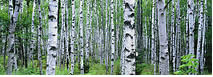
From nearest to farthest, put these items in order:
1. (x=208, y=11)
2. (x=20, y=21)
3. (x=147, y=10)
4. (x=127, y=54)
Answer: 1. (x=127, y=54)
2. (x=20, y=21)
3. (x=208, y=11)
4. (x=147, y=10)

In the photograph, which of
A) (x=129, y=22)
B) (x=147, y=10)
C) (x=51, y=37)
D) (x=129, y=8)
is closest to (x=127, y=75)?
(x=129, y=22)

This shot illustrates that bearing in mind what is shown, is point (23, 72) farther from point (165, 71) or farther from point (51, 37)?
point (165, 71)

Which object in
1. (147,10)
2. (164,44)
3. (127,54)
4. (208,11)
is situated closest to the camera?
(127,54)

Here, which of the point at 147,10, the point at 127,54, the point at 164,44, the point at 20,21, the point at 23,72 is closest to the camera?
the point at 127,54

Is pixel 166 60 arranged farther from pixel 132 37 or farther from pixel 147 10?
pixel 147 10

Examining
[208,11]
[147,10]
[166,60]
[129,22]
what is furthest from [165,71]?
[147,10]

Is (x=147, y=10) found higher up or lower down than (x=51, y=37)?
higher up

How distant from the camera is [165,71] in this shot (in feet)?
12.3

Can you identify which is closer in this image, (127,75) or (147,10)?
(127,75)

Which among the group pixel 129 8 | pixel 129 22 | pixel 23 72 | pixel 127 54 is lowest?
pixel 23 72

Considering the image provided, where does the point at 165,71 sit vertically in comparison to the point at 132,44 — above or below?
below

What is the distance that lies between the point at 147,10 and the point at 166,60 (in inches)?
548

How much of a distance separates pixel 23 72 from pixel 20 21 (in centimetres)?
235

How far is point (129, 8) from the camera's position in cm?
324
